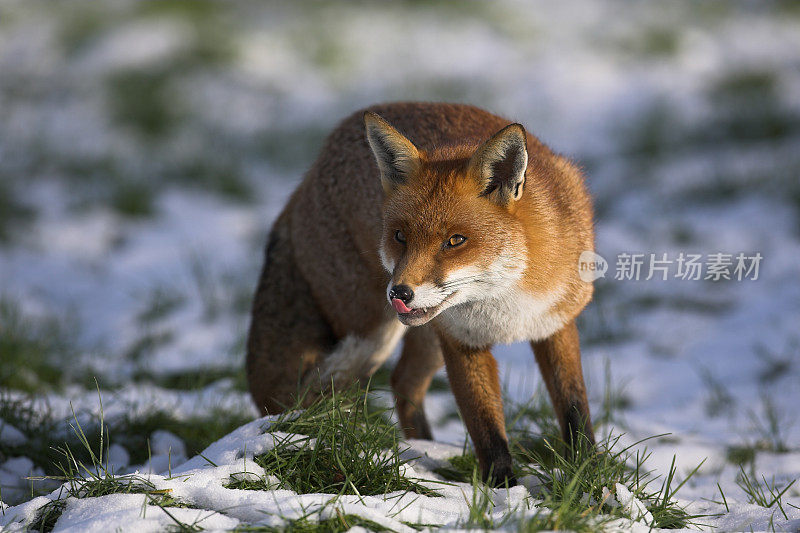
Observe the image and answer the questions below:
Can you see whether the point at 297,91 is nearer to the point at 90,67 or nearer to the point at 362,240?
the point at 90,67

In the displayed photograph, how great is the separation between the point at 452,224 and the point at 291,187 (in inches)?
270

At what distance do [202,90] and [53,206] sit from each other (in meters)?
3.91

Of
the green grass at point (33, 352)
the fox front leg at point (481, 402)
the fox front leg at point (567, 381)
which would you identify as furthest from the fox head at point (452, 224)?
the green grass at point (33, 352)

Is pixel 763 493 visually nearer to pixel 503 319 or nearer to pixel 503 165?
pixel 503 319

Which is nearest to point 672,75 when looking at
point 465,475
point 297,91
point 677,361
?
point 297,91

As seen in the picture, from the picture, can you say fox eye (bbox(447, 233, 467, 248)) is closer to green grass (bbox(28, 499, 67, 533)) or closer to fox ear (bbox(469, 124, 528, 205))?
fox ear (bbox(469, 124, 528, 205))

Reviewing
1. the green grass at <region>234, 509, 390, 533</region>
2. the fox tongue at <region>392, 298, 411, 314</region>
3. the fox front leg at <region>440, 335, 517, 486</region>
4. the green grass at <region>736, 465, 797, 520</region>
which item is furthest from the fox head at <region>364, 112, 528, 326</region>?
the green grass at <region>736, 465, 797, 520</region>

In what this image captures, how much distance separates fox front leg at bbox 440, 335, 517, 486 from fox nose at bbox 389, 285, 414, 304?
1.93 ft

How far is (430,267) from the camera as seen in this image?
8.88 feet

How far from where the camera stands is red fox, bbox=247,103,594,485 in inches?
111

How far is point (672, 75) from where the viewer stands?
10531 mm

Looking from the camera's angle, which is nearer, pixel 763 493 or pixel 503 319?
pixel 503 319

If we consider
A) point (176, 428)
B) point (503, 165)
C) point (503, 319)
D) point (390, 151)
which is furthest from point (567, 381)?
point (176, 428)

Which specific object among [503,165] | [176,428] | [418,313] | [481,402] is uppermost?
[503,165]
